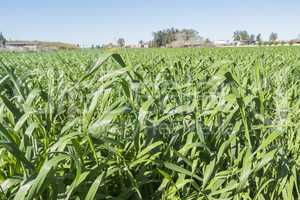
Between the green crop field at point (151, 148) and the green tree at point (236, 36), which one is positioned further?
the green tree at point (236, 36)

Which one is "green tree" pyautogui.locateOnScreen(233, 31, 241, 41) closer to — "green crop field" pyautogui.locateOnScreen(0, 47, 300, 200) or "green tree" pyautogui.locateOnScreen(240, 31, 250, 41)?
"green tree" pyautogui.locateOnScreen(240, 31, 250, 41)

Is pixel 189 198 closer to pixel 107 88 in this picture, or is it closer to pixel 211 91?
pixel 107 88

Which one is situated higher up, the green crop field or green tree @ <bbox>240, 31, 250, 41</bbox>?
the green crop field

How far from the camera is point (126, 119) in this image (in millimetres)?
2031

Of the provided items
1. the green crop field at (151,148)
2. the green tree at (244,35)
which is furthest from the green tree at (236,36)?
the green crop field at (151,148)

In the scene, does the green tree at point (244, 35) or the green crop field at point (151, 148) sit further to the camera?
the green tree at point (244, 35)

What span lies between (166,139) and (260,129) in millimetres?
513

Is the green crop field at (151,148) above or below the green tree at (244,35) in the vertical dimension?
above

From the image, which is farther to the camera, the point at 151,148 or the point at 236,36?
the point at 236,36

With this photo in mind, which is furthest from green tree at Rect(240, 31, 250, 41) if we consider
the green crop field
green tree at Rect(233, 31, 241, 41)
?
the green crop field

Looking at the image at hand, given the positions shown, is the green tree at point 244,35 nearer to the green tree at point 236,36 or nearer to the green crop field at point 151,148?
the green tree at point 236,36

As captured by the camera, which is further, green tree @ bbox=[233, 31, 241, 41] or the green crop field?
green tree @ bbox=[233, 31, 241, 41]

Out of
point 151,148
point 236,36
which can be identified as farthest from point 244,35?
point 151,148

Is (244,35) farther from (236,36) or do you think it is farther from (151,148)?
(151,148)
